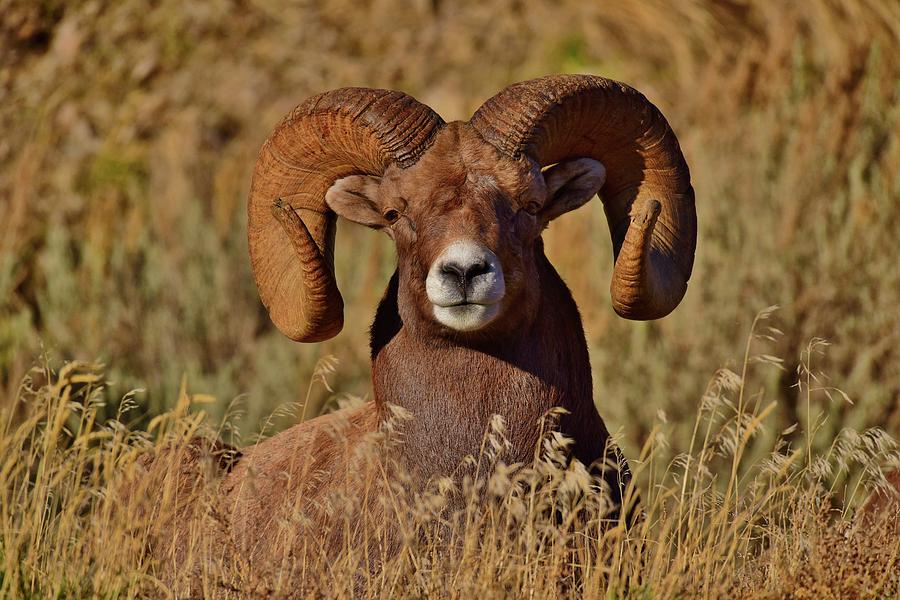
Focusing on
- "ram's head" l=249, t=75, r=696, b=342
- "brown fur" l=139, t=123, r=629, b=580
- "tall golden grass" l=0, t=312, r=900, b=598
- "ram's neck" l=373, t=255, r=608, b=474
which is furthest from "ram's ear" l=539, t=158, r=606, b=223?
"tall golden grass" l=0, t=312, r=900, b=598

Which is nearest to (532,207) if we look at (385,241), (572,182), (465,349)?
(572,182)

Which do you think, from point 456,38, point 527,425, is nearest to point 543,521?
point 527,425

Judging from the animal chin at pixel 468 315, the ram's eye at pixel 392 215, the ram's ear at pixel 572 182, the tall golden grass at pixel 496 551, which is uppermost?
the ram's ear at pixel 572 182

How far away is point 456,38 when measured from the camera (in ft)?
55.8

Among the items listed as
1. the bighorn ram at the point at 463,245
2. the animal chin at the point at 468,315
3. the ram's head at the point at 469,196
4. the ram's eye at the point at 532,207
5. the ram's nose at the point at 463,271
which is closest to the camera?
the ram's nose at the point at 463,271

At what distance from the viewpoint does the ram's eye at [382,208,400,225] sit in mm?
7684

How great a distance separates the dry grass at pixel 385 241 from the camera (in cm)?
1450

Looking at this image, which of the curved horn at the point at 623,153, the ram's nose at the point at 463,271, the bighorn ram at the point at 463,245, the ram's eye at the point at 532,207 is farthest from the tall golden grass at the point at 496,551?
the ram's eye at the point at 532,207

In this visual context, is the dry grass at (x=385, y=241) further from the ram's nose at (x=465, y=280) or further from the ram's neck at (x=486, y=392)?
the ram's nose at (x=465, y=280)

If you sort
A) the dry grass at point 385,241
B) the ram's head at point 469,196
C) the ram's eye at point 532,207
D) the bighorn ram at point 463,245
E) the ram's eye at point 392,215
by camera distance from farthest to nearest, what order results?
the dry grass at point 385,241
the ram's eye at point 392,215
the ram's eye at point 532,207
the bighorn ram at point 463,245
the ram's head at point 469,196

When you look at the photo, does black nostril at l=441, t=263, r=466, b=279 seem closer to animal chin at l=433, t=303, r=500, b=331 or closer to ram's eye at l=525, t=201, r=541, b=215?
animal chin at l=433, t=303, r=500, b=331

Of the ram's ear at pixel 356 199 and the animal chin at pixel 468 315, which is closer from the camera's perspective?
the animal chin at pixel 468 315

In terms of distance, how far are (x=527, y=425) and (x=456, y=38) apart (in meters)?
10.3

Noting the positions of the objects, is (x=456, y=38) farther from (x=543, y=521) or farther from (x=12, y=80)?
(x=543, y=521)
